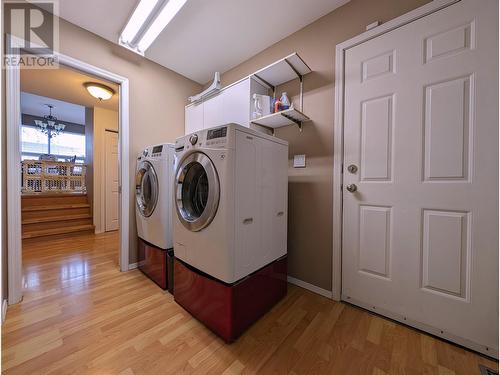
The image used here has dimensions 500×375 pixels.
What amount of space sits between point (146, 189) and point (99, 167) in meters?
2.54

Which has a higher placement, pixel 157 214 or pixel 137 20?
pixel 137 20

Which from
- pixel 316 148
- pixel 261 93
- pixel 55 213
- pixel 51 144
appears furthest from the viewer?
pixel 51 144

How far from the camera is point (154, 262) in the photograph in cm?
188

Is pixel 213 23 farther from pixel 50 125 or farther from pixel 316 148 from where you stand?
pixel 50 125

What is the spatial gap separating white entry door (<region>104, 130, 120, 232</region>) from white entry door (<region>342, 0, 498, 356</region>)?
161 inches

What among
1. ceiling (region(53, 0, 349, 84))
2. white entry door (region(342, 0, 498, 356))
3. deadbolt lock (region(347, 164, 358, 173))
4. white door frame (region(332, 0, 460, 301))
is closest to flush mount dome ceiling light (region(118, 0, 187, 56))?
ceiling (region(53, 0, 349, 84))

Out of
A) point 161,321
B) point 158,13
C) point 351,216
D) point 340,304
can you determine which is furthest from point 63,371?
point 158,13

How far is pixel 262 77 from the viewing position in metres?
1.90

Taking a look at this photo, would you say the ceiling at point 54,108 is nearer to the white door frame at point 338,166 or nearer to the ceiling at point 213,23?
the ceiling at point 213,23

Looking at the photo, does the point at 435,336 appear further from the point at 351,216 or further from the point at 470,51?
the point at 470,51

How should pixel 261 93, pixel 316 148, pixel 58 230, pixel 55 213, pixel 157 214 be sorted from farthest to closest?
pixel 55 213
pixel 58 230
pixel 261 93
pixel 157 214
pixel 316 148

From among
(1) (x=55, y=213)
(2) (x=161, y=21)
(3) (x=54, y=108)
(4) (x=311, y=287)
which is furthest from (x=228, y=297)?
(3) (x=54, y=108)

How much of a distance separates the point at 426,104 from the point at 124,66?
2660 mm

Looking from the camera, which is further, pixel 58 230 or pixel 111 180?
pixel 111 180
